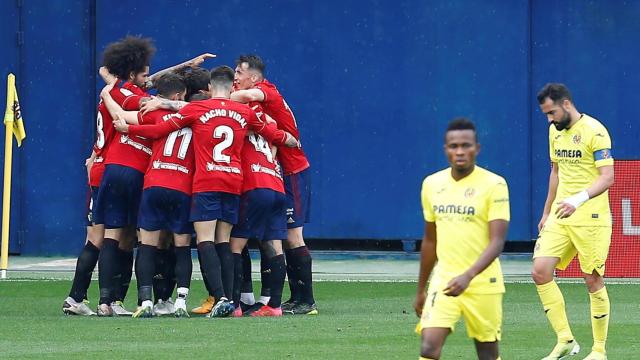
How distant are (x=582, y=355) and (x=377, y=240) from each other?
8274mm

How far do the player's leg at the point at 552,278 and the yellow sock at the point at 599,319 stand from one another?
0.53ft

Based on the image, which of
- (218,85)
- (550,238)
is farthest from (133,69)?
(550,238)

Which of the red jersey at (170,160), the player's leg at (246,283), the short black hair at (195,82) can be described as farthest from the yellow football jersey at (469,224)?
the short black hair at (195,82)

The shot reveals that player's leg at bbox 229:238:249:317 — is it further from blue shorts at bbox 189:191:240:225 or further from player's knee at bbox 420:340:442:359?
player's knee at bbox 420:340:442:359

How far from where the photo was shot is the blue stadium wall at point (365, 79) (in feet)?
59.5

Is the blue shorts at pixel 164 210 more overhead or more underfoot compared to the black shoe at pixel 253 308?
more overhead

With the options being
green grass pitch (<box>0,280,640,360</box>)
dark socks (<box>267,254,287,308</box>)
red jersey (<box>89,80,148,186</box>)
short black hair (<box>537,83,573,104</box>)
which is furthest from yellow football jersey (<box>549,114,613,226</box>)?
red jersey (<box>89,80,148,186</box>)

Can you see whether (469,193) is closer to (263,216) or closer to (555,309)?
(555,309)

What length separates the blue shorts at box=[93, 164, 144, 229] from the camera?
40.9 ft

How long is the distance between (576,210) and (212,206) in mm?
3161

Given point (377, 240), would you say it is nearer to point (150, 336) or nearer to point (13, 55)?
point (13, 55)

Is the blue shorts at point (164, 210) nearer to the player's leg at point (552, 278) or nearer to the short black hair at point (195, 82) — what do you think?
the short black hair at point (195, 82)

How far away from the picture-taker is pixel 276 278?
12.7 meters

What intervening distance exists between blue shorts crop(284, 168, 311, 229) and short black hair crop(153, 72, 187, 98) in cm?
127
